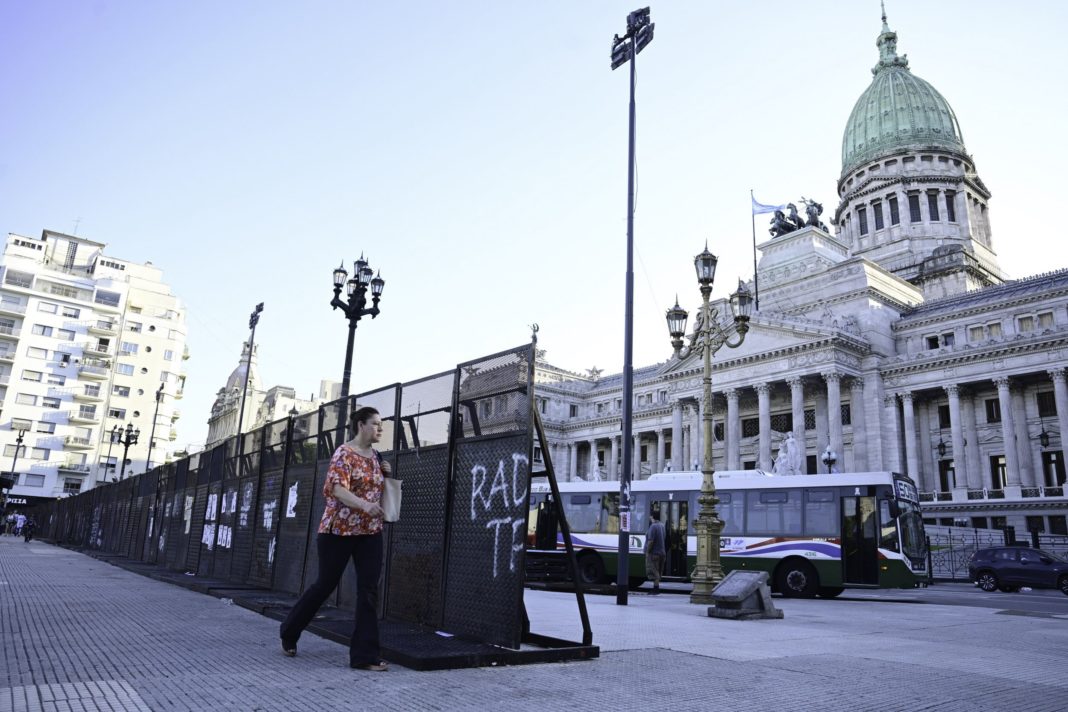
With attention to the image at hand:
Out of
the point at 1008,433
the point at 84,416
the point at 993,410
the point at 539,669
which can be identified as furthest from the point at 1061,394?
the point at 84,416

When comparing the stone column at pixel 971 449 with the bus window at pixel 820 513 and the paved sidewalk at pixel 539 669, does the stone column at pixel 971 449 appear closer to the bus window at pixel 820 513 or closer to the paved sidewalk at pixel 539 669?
the bus window at pixel 820 513

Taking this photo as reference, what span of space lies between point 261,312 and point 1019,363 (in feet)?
135

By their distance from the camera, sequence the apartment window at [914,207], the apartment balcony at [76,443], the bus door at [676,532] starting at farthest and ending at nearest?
the apartment window at [914,207] → the apartment balcony at [76,443] → the bus door at [676,532]

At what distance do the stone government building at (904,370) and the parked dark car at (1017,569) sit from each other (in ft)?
49.0

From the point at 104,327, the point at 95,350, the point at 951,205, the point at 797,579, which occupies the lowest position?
the point at 797,579

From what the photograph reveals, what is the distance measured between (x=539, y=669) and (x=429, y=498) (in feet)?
7.60

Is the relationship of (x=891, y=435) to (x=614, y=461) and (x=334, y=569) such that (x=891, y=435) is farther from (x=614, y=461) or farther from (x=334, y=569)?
(x=334, y=569)

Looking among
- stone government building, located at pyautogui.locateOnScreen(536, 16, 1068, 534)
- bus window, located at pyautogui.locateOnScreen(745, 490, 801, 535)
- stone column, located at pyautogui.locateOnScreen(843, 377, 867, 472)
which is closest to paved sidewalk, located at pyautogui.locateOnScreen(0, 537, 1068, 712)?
bus window, located at pyautogui.locateOnScreen(745, 490, 801, 535)

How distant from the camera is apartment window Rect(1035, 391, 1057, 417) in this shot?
42.6 metres

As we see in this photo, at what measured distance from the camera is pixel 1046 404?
4300 cm

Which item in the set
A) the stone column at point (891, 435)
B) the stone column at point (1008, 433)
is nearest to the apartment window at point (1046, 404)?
the stone column at point (1008, 433)

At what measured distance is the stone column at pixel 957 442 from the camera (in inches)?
1693

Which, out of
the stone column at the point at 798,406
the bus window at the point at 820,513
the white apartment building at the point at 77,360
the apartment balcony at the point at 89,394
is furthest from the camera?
the apartment balcony at the point at 89,394

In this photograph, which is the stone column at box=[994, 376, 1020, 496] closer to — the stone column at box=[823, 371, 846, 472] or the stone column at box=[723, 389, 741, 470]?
the stone column at box=[823, 371, 846, 472]
